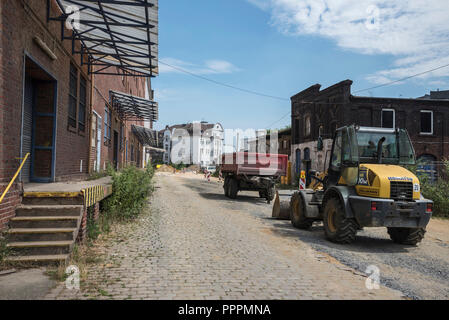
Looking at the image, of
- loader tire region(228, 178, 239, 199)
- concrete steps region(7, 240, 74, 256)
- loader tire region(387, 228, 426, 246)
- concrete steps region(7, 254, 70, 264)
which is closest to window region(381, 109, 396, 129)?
loader tire region(228, 178, 239, 199)

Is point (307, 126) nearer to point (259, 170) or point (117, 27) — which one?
point (259, 170)

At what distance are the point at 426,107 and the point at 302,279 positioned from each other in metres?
27.7

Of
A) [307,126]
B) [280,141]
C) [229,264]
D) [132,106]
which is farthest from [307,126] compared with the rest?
[229,264]

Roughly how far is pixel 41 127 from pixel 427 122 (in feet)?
93.5

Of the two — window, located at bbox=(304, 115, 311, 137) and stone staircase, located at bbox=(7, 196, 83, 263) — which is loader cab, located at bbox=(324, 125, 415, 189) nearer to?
stone staircase, located at bbox=(7, 196, 83, 263)

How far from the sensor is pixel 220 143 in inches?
3570

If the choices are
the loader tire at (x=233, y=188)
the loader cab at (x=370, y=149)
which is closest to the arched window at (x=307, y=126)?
the loader tire at (x=233, y=188)

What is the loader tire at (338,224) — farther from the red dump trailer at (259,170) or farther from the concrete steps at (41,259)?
the red dump trailer at (259,170)

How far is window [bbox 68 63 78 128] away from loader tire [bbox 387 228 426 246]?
870 cm

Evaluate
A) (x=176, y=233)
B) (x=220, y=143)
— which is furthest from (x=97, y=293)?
(x=220, y=143)

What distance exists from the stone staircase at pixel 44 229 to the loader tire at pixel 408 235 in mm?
6595

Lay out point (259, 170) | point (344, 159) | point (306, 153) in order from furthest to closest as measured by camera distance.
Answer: point (306, 153)
point (259, 170)
point (344, 159)

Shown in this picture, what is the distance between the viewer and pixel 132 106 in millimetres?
19266

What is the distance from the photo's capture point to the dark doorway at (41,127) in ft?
25.2
